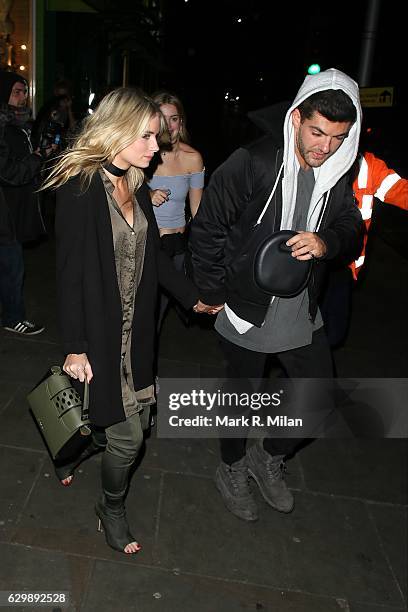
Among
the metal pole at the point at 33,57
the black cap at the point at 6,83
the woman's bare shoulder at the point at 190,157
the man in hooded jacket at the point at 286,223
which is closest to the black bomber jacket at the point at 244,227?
the man in hooded jacket at the point at 286,223

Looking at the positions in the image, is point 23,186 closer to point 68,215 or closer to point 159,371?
point 159,371

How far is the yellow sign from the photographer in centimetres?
785

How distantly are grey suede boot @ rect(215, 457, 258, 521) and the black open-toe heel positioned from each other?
0.62 meters

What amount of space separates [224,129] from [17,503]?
40.6 metres

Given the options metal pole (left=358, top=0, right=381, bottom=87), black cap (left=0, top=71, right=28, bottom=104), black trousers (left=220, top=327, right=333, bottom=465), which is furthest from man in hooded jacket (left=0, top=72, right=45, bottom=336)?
metal pole (left=358, top=0, right=381, bottom=87)

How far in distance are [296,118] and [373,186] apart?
116 cm

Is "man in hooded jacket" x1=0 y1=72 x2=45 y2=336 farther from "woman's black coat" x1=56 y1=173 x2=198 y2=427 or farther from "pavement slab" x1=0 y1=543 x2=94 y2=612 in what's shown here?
"pavement slab" x1=0 y1=543 x2=94 y2=612

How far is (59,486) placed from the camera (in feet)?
10.7

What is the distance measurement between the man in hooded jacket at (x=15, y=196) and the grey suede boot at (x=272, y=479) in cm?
252

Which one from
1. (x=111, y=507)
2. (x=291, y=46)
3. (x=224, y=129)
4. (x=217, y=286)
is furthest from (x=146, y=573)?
(x=291, y=46)

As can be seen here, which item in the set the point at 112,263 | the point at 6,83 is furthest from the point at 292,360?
the point at 6,83

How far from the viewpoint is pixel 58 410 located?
263 centimetres

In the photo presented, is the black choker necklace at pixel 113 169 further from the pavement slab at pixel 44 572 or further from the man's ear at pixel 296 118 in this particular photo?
the pavement slab at pixel 44 572

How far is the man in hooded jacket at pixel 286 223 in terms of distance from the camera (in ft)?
8.16
